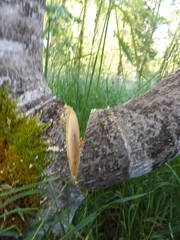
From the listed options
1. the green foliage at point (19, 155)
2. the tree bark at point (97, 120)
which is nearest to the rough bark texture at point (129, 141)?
the tree bark at point (97, 120)

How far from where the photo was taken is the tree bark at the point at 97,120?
3.28 feet

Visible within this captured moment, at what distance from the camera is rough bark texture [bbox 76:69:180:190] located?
996 millimetres

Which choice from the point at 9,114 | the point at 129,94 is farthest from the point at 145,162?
the point at 129,94

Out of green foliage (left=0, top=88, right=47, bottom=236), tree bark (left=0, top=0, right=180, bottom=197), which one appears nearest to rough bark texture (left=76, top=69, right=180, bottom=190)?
tree bark (left=0, top=0, right=180, bottom=197)

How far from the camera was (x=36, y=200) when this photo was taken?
3.32 feet

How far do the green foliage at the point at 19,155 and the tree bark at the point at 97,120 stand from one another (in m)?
0.03

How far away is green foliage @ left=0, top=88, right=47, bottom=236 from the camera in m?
0.99

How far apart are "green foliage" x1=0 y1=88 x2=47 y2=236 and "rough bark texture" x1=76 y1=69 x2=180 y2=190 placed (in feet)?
0.39

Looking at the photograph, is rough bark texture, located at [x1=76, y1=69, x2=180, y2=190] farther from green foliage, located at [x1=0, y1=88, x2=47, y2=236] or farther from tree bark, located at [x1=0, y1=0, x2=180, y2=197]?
green foliage, located at [x1=0, y1=88, x2=47, y2=236]

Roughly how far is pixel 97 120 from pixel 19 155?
8.9 inches

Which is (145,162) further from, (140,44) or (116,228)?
(140,44)

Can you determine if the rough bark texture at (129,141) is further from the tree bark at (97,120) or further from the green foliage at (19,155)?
the green foliage at (19,155)

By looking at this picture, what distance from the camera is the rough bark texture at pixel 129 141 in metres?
1.00

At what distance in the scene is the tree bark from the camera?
100 centimetres
